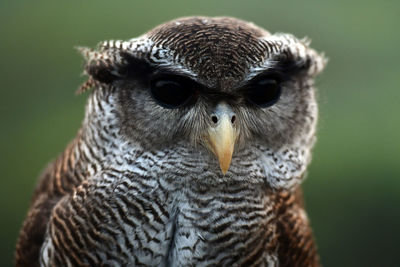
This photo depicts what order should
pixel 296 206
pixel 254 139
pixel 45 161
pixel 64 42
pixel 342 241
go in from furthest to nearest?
1. pixel 64 42
2. pixel 45 161
3. pixel 342 241
4. pixel 296 206
5. pixel 254 139

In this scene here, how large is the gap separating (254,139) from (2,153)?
12.0 feet

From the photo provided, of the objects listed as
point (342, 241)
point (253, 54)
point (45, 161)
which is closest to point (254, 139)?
point (253, 54)

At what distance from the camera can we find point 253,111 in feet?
8.21

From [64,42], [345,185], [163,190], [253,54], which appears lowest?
[163,190]

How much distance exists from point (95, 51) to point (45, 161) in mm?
2945

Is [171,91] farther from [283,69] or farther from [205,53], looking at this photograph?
[283,69]

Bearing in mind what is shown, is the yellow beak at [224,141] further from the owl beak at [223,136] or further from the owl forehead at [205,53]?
the owl forehead at [205,53]

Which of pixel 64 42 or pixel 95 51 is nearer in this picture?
pixel 95 51

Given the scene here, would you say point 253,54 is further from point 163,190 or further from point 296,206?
point 296,206

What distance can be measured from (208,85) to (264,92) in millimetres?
292

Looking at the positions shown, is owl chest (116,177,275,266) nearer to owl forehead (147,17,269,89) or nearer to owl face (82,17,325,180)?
owl face (82,17,325,180)

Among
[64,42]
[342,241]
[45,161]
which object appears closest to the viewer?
[342,241]

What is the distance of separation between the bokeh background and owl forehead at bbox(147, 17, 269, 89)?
263 centimetres

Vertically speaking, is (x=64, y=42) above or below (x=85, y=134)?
above
